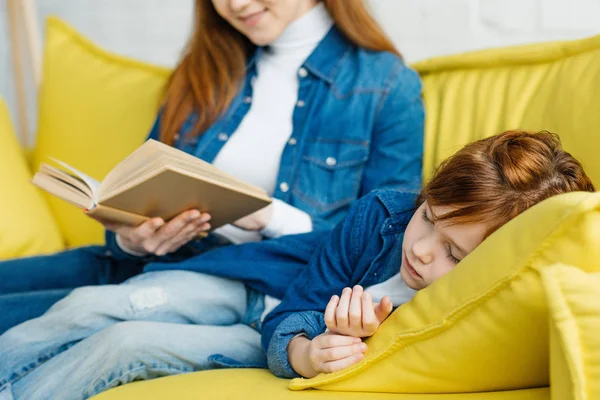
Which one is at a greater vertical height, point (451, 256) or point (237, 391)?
point (451, 256)

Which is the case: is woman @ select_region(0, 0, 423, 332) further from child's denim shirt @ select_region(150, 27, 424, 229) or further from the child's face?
the child's face

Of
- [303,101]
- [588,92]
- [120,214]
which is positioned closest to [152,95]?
[303,101]

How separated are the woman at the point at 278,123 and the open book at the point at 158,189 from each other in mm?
122

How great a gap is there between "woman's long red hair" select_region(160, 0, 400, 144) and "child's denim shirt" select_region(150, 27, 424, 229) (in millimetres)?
58

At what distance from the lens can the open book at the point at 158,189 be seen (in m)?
1.20

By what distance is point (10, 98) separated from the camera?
10.2ft

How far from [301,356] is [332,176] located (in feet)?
1.98

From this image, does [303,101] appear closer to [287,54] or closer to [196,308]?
[287,54]

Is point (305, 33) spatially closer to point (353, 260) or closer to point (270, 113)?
point (270, 113)

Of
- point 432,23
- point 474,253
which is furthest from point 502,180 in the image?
point 432,23

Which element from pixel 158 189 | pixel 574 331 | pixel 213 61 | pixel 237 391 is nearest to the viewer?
pixel 574 331

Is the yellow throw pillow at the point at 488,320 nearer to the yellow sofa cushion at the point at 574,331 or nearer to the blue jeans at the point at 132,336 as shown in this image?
the yellow sofa cushion at the point at 574,331

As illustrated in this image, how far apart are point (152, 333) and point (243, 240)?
0.41 meters

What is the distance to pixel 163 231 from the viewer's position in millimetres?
1436
